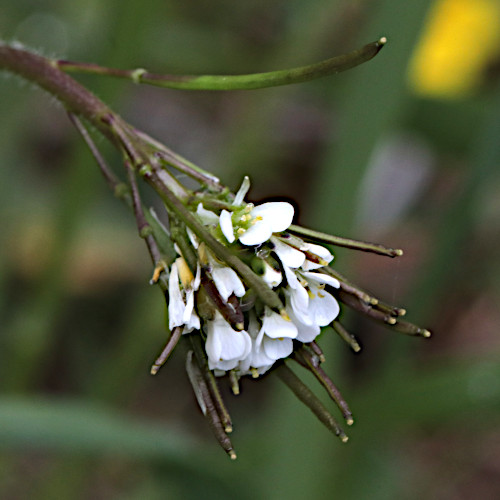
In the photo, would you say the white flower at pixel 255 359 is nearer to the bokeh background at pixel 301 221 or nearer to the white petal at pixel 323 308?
the white petal at pixel 323 308

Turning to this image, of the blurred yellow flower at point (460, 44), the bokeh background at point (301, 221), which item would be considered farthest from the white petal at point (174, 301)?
the blurred yellow flower at point (460, 44)

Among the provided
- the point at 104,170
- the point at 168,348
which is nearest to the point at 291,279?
the point at 168,348

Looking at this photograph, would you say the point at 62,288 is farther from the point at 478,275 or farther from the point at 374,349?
the point at 478,275

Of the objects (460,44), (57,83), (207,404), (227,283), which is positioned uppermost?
(460,44)

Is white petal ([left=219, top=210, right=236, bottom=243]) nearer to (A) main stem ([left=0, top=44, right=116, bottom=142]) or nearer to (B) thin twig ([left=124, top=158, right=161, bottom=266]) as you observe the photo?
(B) thin twig ([left=124, top=158, right=161, bottom=266])

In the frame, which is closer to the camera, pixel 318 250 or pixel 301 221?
pixel 318 250

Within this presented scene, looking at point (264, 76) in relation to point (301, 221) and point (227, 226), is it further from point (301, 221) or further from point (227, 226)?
point (301, 221)

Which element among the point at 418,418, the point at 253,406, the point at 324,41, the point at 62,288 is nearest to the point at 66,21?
the point at 324,41
